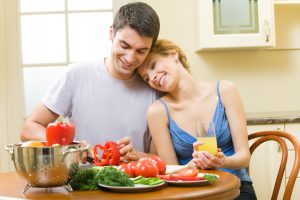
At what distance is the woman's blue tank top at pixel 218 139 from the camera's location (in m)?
2.07

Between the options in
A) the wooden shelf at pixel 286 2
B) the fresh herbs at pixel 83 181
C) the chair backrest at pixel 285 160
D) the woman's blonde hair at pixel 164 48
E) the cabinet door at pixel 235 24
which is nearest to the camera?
the fresh herbs at pixel 83 181

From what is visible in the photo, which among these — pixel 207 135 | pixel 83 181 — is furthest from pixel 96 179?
pixel 207 135

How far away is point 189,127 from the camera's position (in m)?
2.12

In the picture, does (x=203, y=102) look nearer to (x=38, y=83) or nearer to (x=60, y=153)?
(x=60, y=153)

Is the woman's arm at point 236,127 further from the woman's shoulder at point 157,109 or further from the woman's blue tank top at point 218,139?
the woman's shoulder at point 157,109

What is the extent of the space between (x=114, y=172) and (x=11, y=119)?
2.27m

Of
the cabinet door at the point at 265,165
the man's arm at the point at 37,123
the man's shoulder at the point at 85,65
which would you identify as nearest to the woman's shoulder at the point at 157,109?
the man's shoulder at the point at 85,65

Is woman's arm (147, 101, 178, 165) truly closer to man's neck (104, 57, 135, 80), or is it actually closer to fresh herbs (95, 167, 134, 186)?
man's neck (104, 57, 135, 80)

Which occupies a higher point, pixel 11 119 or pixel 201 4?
pixel 201 4

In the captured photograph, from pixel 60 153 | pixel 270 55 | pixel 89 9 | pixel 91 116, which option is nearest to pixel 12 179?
pixel 60 153

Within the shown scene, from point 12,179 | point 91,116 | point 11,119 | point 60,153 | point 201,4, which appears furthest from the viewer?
point 11,119

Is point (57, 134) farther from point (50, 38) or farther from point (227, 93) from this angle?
point (50, 38)

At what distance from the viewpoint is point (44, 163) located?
1336mm

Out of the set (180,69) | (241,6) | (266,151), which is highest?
(241,6)
